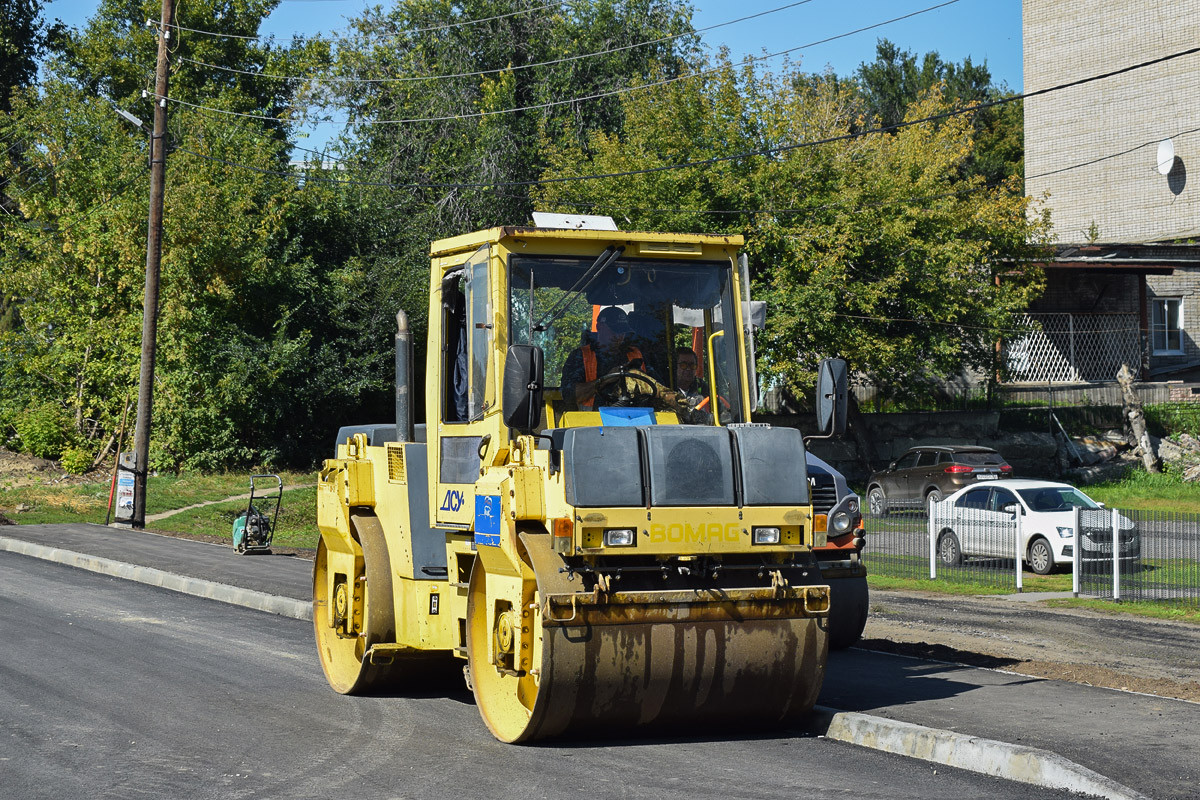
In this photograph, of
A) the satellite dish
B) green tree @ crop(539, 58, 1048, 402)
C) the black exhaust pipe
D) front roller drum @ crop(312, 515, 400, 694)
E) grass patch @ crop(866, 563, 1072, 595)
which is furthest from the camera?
the satellite dish

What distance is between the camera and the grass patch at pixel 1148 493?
30.5 m

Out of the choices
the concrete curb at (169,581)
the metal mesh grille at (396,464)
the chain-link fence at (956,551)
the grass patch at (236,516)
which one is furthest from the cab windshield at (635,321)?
the grass patch at (236,516)

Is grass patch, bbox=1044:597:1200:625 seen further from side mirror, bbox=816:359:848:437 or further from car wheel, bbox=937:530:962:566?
side mirror, bbox=816:359:848:437

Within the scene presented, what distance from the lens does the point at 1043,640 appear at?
13.8 meters

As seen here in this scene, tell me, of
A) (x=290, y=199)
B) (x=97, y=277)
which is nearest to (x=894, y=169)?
(x=290, y=199)

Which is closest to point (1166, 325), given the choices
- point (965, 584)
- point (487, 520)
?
point (965, 584)

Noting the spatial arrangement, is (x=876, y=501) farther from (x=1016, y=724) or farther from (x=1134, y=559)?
(x=1016, y=724)

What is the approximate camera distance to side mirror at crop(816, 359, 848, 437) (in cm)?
817

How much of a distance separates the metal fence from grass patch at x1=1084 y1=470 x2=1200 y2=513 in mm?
9651

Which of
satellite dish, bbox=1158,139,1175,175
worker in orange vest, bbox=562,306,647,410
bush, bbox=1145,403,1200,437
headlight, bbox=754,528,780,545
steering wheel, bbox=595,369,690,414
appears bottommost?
headlight, bbox=754,528,780,545

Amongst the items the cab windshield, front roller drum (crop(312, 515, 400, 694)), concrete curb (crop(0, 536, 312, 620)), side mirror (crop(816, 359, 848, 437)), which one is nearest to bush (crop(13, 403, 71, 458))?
concrete curb (crop(0, 536, 312, 620))

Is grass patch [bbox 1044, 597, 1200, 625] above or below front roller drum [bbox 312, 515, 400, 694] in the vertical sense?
below

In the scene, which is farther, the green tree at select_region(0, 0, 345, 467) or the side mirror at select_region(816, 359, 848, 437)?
the green tree at select_region(0, 0, 345, 467)

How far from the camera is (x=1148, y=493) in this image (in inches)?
1298
